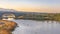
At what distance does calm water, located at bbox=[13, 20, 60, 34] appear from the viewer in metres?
1.86

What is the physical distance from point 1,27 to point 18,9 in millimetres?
346

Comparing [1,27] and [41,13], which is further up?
[41,13]

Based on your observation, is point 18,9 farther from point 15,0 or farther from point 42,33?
point 42,33

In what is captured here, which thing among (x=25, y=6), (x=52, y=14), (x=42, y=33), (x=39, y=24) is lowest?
(x=42, y=33)

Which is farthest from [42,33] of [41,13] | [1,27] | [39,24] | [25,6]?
[1,27]

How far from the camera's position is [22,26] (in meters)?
1.87

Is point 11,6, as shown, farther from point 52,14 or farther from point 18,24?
point 52,14

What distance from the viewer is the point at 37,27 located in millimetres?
1884

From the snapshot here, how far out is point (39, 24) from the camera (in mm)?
1896

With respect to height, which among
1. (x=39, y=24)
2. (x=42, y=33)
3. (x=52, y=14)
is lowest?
(x=42, y=33)

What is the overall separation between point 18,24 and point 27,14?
0.19 m

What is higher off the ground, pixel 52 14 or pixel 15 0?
pixel 15 0

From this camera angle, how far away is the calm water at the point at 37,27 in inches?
73.3

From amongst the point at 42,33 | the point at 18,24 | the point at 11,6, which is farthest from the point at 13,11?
the point at 42,33
